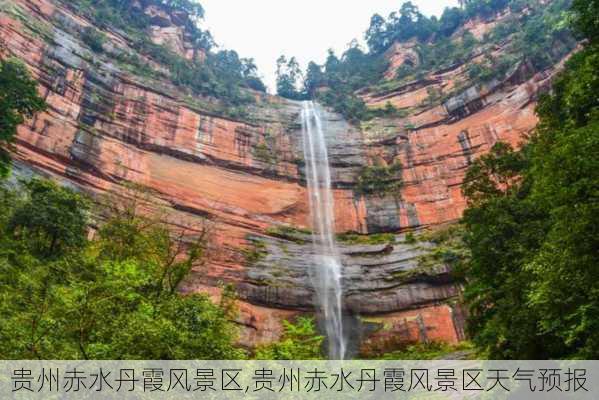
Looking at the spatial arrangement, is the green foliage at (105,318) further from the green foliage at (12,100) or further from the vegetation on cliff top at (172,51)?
the vegetation on cliff top at (172,51)

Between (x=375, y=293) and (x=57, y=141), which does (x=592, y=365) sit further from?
(x=57, y=141)

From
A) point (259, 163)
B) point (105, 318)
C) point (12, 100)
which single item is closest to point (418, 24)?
point (259, 163)

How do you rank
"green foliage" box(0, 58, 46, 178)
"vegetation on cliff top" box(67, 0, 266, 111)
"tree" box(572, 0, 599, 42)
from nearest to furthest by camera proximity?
1. "tree" box(572, 0, 599, 42)
2. "green foliage" box(0, 58, 46, 178)
3. "vegetation on cliff top" box(67, 0, 266, 111)

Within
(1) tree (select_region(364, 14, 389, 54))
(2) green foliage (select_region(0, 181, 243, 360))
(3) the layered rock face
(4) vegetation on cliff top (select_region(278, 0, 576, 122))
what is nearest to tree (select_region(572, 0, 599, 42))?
(2) green foliage (select_region(0, 181, 243, 360))

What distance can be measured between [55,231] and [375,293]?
16120 mm

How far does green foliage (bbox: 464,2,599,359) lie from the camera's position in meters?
7.91

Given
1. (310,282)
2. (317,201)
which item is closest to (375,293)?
(310,282)

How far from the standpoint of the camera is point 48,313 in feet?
23.0

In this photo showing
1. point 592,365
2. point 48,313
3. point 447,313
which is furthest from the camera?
point 447,313

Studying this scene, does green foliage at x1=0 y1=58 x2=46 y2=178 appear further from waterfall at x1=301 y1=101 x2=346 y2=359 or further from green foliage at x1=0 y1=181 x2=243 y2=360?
waterfall at x1=301 y1=101 x2=346 y2=359

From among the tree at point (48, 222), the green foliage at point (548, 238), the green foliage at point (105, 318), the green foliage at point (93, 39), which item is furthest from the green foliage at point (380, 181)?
the green foliage at point (105, 318)

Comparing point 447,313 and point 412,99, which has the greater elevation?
point 412,99

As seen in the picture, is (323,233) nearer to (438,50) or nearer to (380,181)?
(380,181)

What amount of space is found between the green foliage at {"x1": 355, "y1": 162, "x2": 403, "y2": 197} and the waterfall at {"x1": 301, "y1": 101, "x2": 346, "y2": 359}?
229 cm
